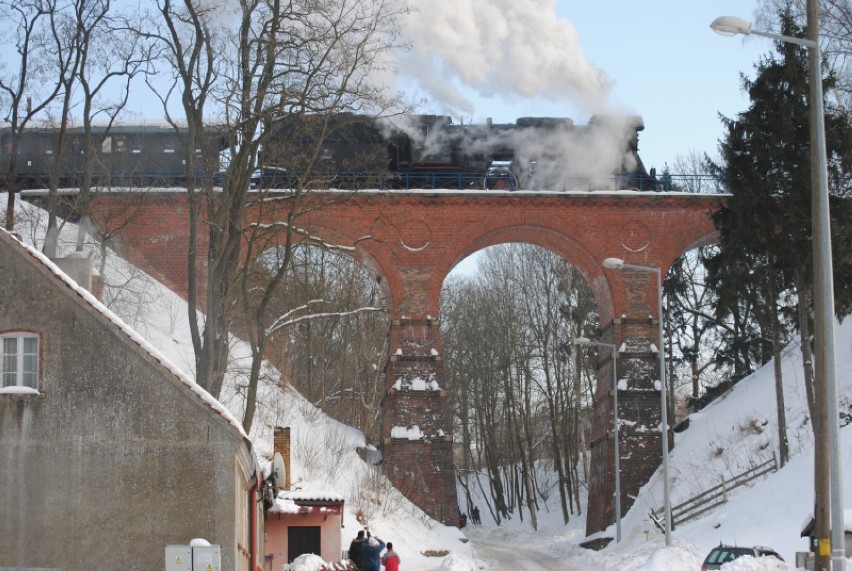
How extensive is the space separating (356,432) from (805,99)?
671 inches

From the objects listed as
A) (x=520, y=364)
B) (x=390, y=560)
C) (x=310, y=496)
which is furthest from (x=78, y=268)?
(x=520, y=364)

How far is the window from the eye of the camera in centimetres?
1595

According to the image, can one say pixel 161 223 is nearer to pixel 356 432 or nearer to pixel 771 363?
pixel 356 432

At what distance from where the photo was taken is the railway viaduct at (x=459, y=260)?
3891cm

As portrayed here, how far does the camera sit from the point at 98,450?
15859 millimetres

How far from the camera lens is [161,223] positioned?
132 feet

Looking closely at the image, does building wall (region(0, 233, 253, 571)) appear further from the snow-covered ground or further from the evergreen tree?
the evergreen tree

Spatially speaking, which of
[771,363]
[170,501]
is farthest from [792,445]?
[170,501]

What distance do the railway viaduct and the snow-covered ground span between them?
1139mm

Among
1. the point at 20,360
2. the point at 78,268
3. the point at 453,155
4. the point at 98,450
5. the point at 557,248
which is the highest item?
the point at 453,155

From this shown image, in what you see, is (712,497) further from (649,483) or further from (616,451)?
(649,483)

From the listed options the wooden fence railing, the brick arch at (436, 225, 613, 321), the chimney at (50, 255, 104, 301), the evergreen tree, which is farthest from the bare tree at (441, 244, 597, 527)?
the chimney at (50, 255, 104, 301)

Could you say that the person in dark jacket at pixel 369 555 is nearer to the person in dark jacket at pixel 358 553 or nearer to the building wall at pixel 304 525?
the person in dark jacket at pixel 358 553

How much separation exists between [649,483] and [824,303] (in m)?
24.6
